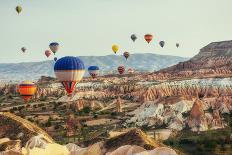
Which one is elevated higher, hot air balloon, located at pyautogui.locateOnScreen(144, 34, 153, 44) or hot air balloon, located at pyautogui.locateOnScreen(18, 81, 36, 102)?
hot air balloon, located at pyautogui.locateOnScreen(144, 34, 153, 44)

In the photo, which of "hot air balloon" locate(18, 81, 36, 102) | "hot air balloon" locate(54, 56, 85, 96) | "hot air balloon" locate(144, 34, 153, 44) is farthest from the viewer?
"hot air balloon" locate(144, 34, 153, 44)

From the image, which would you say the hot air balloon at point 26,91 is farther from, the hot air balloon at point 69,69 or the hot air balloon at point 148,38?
the hot air balloon at point 148,38

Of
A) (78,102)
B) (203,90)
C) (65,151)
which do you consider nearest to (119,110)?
(78,102)

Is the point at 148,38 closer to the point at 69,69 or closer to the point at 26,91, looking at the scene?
the point at 26,91

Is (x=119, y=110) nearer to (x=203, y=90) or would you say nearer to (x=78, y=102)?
(x=78, y=102)

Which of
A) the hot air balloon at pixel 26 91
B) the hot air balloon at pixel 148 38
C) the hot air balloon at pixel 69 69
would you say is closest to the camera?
the hot air balloon at pixel 69 69

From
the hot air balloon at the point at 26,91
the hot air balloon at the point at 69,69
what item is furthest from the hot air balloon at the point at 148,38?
the hot air balloon at the point at 69,69

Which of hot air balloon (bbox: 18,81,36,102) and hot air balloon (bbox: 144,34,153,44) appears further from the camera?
hot air balloon (bbox: 144,34,153,44)

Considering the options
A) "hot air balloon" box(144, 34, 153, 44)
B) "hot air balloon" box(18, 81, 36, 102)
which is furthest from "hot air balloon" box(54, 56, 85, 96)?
"hot air balloon" box(144, 34, 153, 44)

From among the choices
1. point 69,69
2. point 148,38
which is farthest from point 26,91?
point 148,38

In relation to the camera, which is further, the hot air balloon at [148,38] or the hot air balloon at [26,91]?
the hot air balloon at [148,38]

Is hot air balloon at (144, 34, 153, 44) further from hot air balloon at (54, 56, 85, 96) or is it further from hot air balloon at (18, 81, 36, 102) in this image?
hot air balloon at (54, 56, 85, 96)
